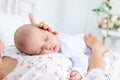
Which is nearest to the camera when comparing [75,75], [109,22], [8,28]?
[75,75]

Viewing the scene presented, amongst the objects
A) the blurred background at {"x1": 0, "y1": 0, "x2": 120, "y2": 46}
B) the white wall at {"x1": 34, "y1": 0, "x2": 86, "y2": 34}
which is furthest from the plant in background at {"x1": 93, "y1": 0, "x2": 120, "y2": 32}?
the white wall at {"x1": 34, "y1": 0, "x2": 86, "y2": 34}

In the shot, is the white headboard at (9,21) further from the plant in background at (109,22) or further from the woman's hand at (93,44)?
the plant in background at (109,22)

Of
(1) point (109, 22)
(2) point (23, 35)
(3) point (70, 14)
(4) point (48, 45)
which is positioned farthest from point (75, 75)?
(3) point (70, 14)

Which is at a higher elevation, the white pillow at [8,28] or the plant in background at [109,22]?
the white pillow at [8,28]

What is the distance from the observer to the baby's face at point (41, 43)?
110 centimetres

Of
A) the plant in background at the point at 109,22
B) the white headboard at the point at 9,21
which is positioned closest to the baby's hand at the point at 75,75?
the white headboard at the point at 9,21

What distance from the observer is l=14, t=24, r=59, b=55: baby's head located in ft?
3.59

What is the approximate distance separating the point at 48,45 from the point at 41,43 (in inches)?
1.2

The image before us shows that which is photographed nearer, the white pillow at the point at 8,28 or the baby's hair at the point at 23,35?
the baby's hair at the point at 23,35

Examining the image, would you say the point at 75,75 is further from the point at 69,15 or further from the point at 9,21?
the point at 69,15

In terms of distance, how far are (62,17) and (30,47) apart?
326cm

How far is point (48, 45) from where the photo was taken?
1.11m

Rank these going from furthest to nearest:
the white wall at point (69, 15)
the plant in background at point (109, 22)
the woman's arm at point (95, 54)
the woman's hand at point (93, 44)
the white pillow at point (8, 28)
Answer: the white wall at point (69, 15), the plant in background at point (109, 22), the white pillow at point (8, 28), the woman's hand at point (93, 44), the woman's arm at point (95, 54)

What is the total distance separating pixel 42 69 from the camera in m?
1.02
